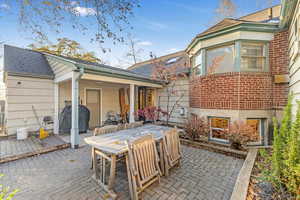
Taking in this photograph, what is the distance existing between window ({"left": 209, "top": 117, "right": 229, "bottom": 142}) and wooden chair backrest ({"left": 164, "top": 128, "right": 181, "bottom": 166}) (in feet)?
8.46

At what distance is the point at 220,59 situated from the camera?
Answer: 538cm

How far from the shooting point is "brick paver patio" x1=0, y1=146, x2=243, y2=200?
2.61 m

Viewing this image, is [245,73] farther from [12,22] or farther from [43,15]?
[12,22]

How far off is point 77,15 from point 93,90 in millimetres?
5839

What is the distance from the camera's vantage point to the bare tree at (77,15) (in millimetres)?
2537

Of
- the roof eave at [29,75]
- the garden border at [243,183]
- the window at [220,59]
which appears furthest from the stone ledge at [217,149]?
the roof eave at [29,75]

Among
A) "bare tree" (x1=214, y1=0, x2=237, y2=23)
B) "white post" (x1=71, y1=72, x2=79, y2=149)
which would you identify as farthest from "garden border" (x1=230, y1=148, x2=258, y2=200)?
"bare tree" (x1=214, y1=0, x2=237, y2=23)

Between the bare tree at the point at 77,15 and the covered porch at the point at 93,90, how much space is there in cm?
188

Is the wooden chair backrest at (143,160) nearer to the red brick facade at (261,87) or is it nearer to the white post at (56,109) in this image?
the red brick facade at (261,87)

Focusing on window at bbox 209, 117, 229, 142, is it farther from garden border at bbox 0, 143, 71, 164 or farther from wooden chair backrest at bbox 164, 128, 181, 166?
garden border at bbox 0, 143, 71, 164

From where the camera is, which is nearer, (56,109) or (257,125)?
(257,125)

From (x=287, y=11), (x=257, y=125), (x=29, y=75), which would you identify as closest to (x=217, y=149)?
(x=257, y=125)

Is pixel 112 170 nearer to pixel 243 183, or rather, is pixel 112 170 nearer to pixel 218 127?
pixel 243 183

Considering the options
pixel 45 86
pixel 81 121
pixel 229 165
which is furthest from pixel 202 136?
pixel 45 86
